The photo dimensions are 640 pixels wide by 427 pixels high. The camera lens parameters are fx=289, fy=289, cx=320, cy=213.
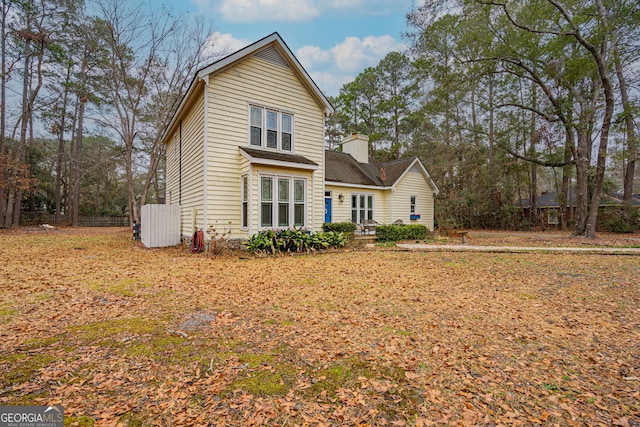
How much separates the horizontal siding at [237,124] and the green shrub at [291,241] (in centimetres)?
56

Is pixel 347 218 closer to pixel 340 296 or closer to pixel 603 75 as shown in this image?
pixel 340 296

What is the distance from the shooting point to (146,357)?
114 inches

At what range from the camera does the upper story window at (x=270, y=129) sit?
10883mm

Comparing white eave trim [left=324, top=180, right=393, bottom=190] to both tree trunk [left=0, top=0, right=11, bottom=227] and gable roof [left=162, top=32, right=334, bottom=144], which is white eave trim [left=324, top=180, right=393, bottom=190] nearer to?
gable roof [left=162, top=32, right=334, bottom=144]

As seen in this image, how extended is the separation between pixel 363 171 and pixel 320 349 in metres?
16.0

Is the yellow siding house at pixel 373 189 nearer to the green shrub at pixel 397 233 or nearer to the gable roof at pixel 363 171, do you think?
the gable roof at pixel 363 171

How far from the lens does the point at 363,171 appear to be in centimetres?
1834

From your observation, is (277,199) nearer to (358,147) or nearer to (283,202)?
(283,202)

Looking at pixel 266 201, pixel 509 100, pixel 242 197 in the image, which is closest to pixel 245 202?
pixel 242 197

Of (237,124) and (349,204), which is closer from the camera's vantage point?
(237,124)

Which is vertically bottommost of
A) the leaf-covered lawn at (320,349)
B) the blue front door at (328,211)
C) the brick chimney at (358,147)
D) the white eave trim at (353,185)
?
the leaf-covered lawn at (320,349)

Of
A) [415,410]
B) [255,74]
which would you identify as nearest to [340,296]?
[415,410]

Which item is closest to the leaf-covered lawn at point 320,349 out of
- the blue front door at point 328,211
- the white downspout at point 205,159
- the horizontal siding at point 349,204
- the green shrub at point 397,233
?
the white downspout at point 205,159

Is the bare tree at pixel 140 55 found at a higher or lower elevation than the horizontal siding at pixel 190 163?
higher
